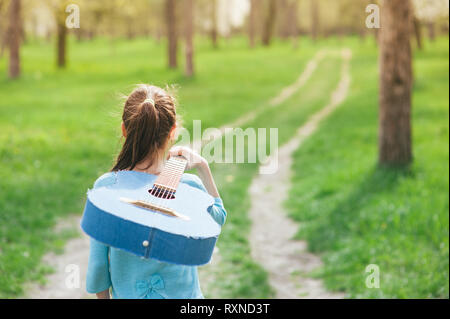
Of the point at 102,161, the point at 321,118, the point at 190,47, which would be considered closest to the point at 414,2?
the point at 321,118

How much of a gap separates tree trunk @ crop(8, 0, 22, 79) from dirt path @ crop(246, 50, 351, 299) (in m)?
13.9

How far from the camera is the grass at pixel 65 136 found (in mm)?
5883

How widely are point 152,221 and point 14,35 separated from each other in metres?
20.4

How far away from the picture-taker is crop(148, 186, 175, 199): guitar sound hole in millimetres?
2100

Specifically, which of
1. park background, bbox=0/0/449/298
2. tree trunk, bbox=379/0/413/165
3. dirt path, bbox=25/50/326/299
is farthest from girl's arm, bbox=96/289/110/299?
tree trunk, bbox=379/0/413/165

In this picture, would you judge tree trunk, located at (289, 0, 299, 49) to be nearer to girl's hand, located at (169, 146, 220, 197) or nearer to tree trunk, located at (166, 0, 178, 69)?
tree trunk, located at (166, 0, 178, 69)

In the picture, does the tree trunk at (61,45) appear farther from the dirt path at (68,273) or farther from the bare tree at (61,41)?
the dirt path at (68,273)

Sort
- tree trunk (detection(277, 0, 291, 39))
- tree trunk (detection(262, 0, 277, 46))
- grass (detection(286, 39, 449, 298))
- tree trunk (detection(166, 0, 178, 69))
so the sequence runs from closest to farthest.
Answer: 1. grass (detection(286, 39, 449, 298))
2. tree trunk (detection(166, 0, 178, 69))
3. tree trunk (detection(262, 0, 277, 46))
4. tree trunk (detection(277, 0, 291, 39))

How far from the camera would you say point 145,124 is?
217 cm

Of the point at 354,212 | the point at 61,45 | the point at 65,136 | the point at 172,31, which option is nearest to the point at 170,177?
the point at 354,212

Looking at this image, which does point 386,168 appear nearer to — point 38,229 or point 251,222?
point 251,222

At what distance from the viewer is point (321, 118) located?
16.1 m
